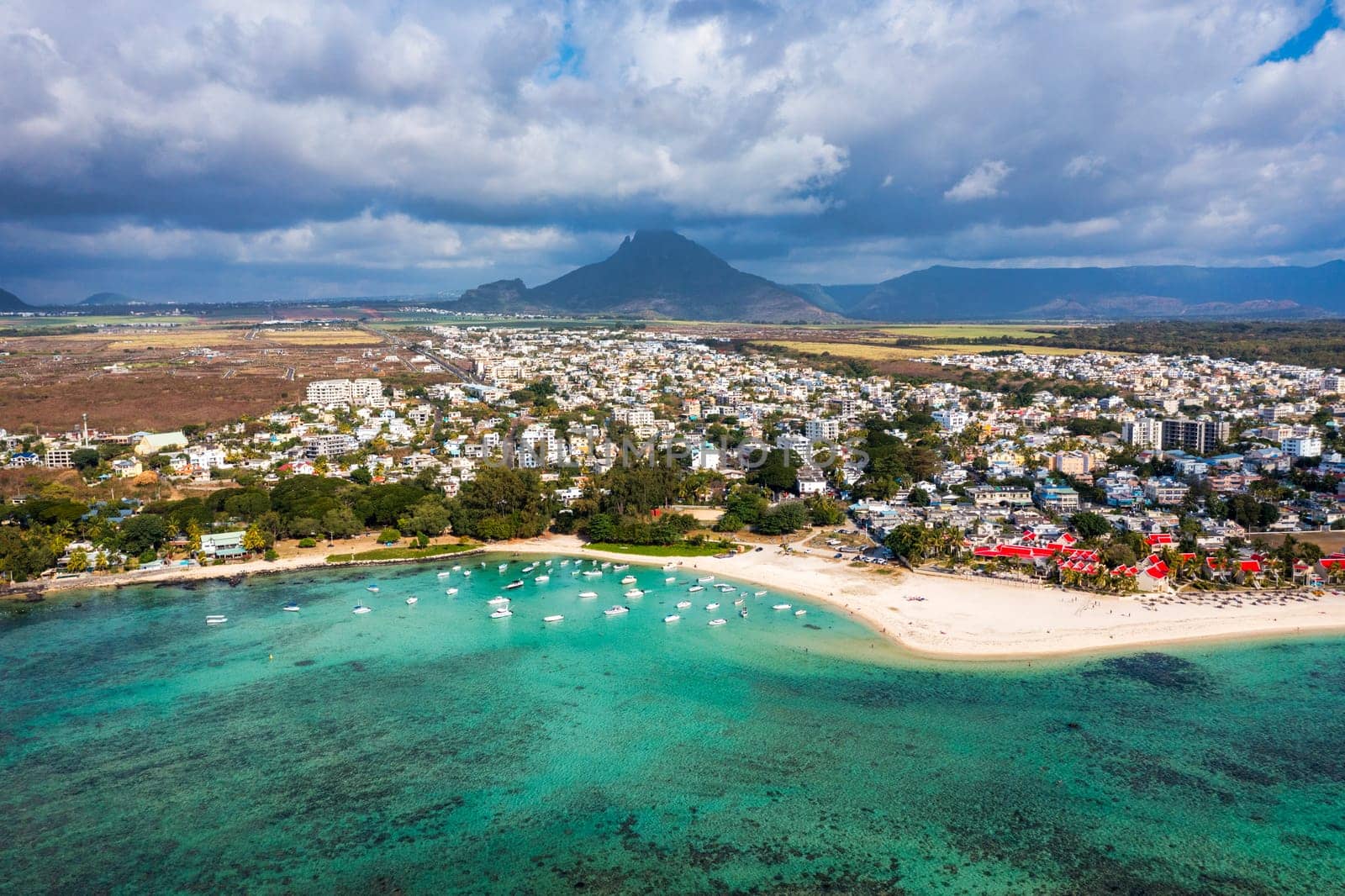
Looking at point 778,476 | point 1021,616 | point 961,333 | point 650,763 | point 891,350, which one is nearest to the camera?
point 650,763

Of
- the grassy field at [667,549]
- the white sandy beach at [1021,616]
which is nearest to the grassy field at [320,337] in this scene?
the grassy field at [667,549]

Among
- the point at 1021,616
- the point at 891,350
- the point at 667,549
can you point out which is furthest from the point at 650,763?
the point at 891,350

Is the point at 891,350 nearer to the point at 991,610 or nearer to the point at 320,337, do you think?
the point at 320,337

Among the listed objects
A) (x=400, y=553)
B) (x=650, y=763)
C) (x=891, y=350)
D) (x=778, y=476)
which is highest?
(x=891, y=350)

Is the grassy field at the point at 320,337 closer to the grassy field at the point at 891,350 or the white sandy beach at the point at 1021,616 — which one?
the grassy field at the point at 891,350

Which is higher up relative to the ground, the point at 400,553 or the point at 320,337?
the point at 320,337

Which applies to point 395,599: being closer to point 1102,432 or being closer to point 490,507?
point 490,507

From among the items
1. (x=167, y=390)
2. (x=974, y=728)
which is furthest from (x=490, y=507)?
(x=167, y=390)

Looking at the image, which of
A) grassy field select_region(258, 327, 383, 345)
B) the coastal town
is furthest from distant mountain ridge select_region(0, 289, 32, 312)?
the coastal town
